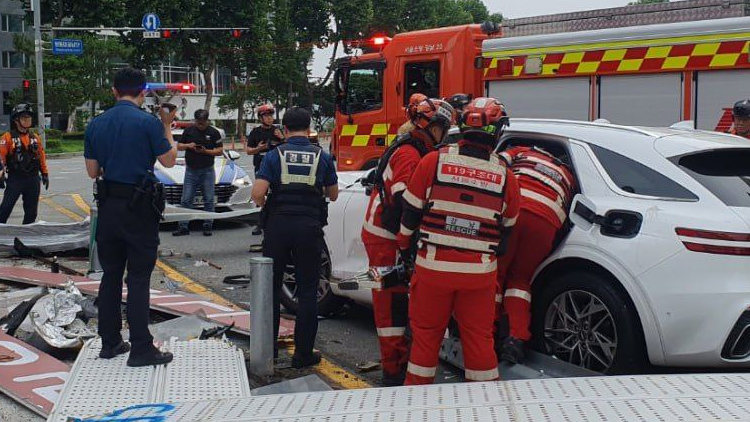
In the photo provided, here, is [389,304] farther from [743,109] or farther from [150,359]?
[743,109]

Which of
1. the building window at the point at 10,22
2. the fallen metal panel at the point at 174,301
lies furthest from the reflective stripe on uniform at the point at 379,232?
the building window at the point at 10,22

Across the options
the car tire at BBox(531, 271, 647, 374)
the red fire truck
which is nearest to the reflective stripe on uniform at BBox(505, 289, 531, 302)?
the car tire at BBox(531, 271, 647, 374)

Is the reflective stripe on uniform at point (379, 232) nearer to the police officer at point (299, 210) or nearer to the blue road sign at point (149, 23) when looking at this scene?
the police officer at point (299, 210)

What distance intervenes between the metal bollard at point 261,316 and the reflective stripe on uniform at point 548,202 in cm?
155

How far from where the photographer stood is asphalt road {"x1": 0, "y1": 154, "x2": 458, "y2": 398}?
18.8ft

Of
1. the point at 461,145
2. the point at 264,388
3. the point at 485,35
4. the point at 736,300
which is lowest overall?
the point at 264,388

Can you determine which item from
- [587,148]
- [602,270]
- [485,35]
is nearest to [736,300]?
[602,270]

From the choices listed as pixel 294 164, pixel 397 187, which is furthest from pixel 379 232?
pixel 294 164

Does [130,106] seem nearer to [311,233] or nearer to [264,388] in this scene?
[311,233]

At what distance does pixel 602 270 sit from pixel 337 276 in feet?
7.17

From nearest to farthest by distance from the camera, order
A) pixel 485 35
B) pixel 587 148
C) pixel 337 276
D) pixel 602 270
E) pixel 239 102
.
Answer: pixel 602 270
pixel 587 148
pixel 337 276
pixel 485 35
pixel 239 102

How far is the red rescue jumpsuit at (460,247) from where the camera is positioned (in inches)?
155

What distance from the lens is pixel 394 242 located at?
484 centimetres

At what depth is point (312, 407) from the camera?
2.30 m
